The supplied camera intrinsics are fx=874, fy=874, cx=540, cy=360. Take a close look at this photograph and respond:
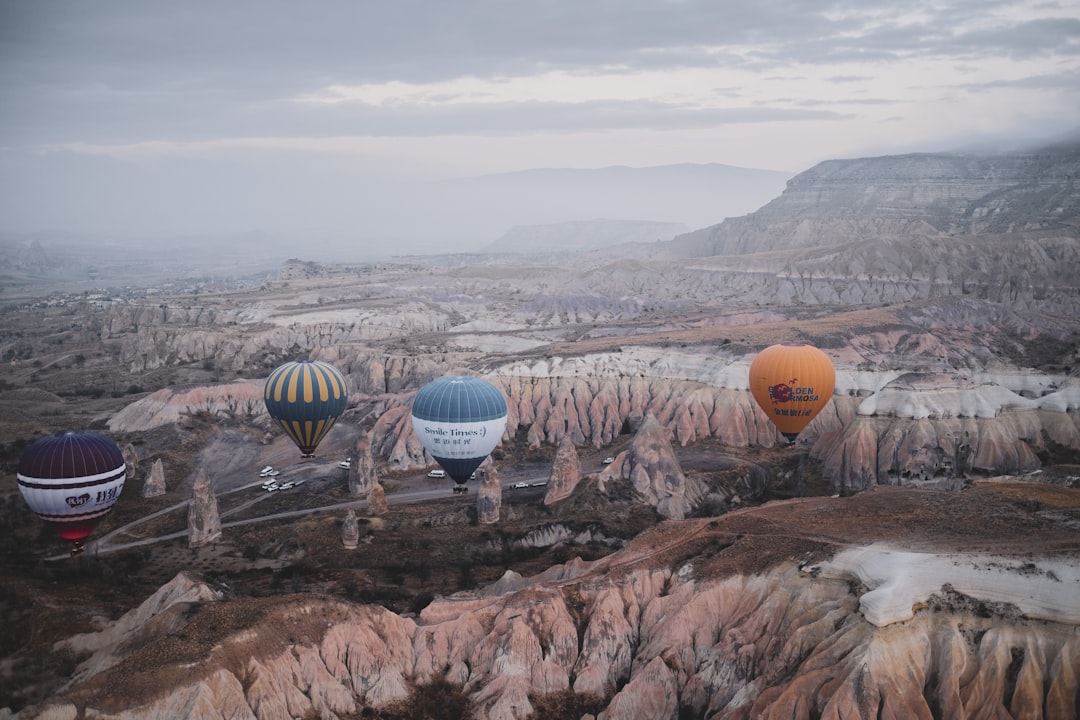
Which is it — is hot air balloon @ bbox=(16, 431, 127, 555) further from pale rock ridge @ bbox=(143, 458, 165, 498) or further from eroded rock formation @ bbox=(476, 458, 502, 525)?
eroded rock formation @ bbox=(476, 458, 502, 525)

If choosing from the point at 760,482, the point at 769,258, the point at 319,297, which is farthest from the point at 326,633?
the point at 769,258

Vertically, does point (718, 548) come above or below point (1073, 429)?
above

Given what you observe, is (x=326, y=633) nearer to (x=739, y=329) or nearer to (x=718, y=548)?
(x=718, y=548)

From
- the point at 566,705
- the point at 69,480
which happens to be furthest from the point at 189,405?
the point at 566,705

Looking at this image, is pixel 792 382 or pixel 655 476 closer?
pixel 655 476

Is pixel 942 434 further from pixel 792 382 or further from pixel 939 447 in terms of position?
pixel 792 382

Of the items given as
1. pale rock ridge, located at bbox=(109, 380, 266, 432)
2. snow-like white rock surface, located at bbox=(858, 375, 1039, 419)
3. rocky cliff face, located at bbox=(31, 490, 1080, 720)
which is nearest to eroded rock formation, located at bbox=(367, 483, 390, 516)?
rocky cliff face, located at bbox=(31, 490, 1080, 720)
